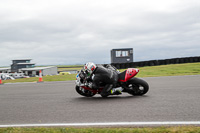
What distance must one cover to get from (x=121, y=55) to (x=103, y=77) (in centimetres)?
4533

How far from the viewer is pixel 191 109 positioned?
4.63m

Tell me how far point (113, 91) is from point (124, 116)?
2349 millimetres

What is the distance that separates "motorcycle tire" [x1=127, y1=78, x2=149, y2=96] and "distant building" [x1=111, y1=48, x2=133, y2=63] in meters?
44.3

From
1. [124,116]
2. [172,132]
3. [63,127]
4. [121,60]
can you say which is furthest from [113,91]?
[121,60]

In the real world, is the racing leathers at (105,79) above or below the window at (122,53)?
below

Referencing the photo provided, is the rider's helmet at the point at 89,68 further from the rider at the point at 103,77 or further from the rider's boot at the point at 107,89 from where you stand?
the rider's boot at the point at 107,89

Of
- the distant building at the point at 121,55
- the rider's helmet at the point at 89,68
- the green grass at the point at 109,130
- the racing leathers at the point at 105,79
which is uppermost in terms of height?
the distant building at the point at 121,55

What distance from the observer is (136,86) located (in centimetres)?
694

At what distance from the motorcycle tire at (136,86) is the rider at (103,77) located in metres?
0.48

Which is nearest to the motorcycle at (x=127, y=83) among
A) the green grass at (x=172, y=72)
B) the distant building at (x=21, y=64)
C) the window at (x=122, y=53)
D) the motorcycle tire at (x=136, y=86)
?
the motorcycle tire at (x=136, y=86)

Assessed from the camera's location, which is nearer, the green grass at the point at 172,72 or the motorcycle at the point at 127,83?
the motorcycle at the point at 127,83

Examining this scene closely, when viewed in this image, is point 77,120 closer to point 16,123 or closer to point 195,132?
point 16,123

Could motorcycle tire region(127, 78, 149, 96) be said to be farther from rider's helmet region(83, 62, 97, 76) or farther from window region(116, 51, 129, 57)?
window region(116, 51, 129, 57)

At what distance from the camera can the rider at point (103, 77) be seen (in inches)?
262
